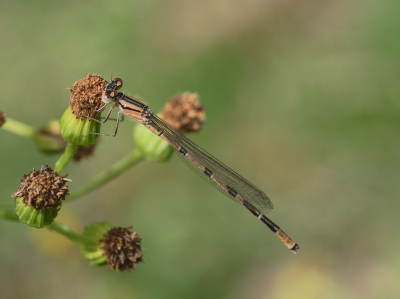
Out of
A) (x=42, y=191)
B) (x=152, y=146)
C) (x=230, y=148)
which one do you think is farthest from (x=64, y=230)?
(x=230, y=148)

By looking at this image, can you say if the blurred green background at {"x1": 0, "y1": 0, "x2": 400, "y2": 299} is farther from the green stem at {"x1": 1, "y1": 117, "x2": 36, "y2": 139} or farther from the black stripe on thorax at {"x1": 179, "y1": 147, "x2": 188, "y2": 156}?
the green stem at {"x1": 1, "y1": 117, "x2": 36, "y2": 139}

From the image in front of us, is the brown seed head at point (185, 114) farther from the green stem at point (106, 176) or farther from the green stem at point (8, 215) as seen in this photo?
the green stem at point (8, 215)

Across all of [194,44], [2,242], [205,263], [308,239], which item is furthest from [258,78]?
[2,242]

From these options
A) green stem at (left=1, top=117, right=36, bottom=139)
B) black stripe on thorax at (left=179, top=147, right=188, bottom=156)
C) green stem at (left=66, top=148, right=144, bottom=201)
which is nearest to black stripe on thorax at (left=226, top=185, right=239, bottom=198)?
black stripe on thorax at (left=179, top=147, right=188, bottom=156)

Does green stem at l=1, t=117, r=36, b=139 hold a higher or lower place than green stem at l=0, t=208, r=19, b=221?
higher

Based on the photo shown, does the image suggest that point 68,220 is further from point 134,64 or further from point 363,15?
point 363,15
